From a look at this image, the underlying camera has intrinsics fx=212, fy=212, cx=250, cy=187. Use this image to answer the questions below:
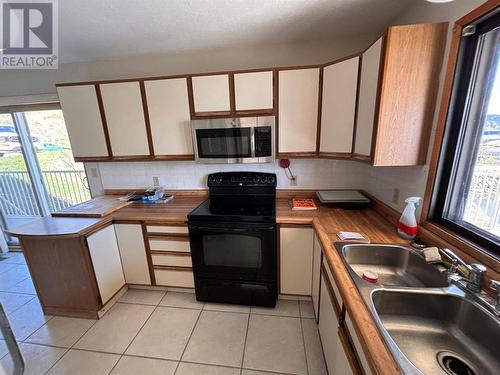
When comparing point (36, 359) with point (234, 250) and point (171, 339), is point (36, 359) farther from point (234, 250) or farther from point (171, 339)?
point (234, 250)

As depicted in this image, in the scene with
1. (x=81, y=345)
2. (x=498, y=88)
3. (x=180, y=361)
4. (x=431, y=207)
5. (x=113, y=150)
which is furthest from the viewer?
(x=113, y=150)

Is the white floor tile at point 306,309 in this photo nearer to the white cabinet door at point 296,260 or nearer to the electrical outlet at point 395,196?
the white cabinet door at point 296,260

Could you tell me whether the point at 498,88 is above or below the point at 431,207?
above

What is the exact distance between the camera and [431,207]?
1.27 meters

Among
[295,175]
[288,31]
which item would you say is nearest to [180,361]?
[295,175]

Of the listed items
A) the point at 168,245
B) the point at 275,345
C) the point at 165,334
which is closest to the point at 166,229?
the point at 168,245

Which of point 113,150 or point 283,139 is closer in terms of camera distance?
point 283,139

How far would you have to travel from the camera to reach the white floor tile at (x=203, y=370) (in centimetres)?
144

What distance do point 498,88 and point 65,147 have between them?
401 centimetres

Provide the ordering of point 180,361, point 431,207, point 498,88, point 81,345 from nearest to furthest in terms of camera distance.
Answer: point 498,88 < point 431,207 < point 180,361 < point 81,345

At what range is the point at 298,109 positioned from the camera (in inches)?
71.7

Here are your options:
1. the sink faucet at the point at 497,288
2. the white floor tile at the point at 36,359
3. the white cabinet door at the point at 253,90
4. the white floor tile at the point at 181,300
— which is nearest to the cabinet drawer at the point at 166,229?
the white floor tile at the point at 181,300

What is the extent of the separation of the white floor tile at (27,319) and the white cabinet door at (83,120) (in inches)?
60.6

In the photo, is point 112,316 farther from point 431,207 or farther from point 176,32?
point 431,207
